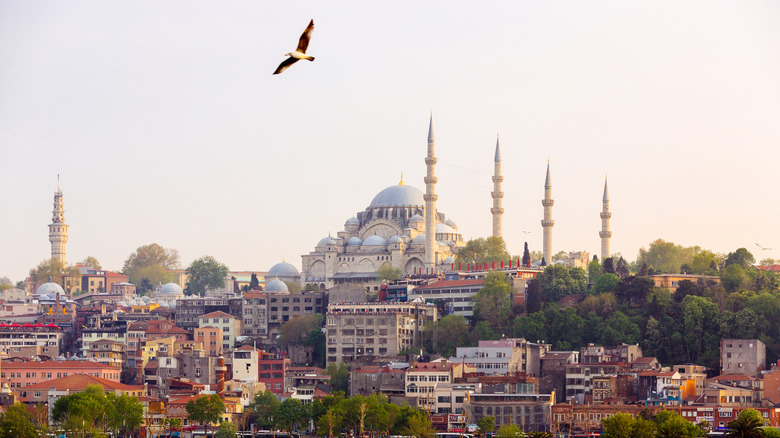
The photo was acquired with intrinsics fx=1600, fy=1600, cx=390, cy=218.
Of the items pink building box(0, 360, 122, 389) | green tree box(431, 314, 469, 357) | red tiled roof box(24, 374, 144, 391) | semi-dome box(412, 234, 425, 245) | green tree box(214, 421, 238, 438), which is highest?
semi-dome box(412, 234, 425, 245)

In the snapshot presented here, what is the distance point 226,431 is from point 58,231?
→ 67.3 metres

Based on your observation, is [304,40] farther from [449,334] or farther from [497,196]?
[497,196]

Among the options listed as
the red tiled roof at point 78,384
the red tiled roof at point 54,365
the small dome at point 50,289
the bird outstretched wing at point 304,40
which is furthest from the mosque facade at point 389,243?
the bird outstretched wing at point 304,40

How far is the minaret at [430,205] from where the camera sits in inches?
3324

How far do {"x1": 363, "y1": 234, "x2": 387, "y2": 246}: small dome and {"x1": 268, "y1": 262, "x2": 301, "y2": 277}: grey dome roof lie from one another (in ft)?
18.4

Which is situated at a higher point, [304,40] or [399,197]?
[399,197]

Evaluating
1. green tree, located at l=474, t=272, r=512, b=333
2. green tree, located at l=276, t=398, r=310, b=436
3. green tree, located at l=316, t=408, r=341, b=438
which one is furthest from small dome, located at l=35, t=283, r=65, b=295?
green tree, located at l=316, t=408, r=341, b=438

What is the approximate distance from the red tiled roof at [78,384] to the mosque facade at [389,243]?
948 inches

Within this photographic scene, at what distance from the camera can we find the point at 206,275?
100875mm

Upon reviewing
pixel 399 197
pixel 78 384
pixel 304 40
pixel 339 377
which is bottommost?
pixel 78 384

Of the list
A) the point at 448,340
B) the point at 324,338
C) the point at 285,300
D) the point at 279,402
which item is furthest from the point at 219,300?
the point at 279,402

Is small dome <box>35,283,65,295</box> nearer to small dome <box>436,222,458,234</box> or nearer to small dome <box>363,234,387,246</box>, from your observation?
small dome <box>363,234,387,246</box>

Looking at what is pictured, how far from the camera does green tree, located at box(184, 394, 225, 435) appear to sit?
5875cm

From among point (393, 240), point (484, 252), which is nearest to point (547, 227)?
point (484, 252)
